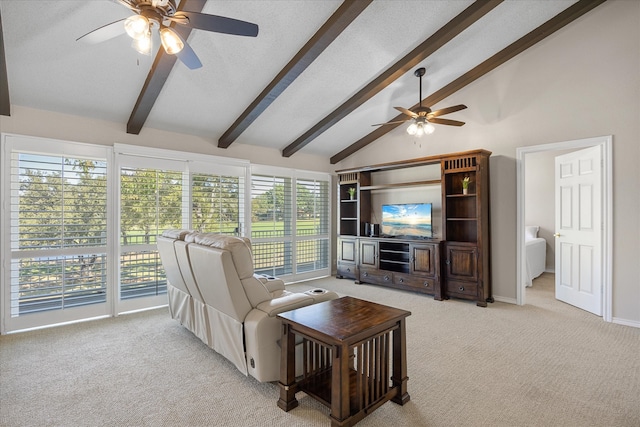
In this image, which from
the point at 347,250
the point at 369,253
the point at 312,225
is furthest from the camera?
the point at 312,225

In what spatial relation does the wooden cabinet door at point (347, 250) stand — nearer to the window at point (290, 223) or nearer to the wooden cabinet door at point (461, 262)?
the window at point (290, 223)

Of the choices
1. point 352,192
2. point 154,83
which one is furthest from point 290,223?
point 154,83

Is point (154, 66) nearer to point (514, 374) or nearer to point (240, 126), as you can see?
point (240, 126)

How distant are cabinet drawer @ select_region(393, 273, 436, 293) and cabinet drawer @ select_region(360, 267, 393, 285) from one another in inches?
4.7

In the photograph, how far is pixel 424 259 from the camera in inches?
198

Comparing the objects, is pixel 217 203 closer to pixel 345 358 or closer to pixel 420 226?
pixel 420 226

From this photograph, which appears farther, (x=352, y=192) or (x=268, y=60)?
(x=352, y=192)

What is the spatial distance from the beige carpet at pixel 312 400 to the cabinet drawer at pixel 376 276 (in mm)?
1624

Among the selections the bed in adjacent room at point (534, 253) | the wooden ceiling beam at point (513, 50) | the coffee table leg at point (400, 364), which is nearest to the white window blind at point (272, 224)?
the wooden ceiling beam at point (513, 50)

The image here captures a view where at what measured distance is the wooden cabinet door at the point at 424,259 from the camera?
4906mm

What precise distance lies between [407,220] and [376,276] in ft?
3.69

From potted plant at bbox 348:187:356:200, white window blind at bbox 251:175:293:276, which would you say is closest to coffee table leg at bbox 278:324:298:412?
white window blind at bbox 251:175:293:276

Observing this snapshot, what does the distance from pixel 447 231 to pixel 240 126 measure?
11.5 ft

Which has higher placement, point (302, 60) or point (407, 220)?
point (302, 60)
